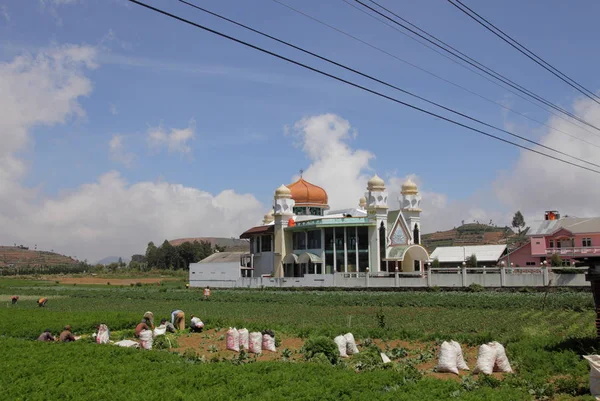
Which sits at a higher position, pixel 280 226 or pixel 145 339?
pixel 280 226

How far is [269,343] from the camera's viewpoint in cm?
1889

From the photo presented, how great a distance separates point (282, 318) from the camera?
29031 mm

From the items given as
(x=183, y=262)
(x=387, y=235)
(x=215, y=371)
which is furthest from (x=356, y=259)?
(x=183, y=262)

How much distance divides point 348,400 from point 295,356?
6.77 m

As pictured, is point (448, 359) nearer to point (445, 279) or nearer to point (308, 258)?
point (445, 279)

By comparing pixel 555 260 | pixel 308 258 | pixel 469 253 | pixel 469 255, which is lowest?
pixel 555 260

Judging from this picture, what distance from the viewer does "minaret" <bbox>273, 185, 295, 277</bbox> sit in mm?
59219

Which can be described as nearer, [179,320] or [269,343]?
[269,343]

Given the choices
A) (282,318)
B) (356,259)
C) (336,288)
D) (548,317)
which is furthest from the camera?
(356,259)

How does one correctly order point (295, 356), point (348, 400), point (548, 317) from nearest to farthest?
point (348, 400), point (295, 356), point (548, 317)

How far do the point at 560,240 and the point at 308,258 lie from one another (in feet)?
82.4

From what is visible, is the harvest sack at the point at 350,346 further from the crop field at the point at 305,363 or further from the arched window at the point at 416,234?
the arched window at the point at 416,234

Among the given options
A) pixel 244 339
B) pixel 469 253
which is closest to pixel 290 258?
pixel 469 253

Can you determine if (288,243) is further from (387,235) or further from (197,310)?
(197,310)
